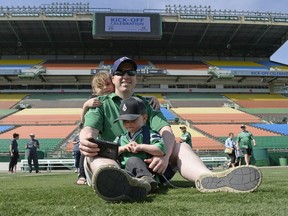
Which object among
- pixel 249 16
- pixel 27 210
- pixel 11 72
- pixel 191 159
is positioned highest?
pixel 249 16

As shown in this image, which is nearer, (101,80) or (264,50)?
(101,80)

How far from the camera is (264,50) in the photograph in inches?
1844

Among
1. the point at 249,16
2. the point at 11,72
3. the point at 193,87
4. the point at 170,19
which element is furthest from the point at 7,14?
the point at 249,16

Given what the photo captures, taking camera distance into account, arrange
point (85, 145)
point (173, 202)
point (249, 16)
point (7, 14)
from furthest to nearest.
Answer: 1. point (249, 16)
2. point (7, 14)
3. point (85, 145)
4. point (173, 202)

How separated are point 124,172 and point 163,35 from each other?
40.3 metres

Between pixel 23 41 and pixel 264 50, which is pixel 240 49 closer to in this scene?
pixel 264 50

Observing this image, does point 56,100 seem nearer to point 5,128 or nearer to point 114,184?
point 5,128

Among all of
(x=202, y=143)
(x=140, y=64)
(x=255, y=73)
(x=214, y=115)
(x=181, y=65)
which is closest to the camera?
(x=202, y=143)

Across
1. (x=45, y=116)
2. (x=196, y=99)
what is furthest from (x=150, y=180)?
(x=196, y=99)

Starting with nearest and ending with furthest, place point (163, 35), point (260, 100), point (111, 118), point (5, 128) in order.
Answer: point (111, 118) < point (5, 128) < point (260, 100) < point (163, 35)

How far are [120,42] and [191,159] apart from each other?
3920cm

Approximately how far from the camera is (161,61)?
4341cm

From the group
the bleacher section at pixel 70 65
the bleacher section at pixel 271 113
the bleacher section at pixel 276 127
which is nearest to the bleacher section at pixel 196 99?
the bleacher section at pixel 271 113

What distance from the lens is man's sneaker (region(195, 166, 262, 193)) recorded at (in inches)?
115
